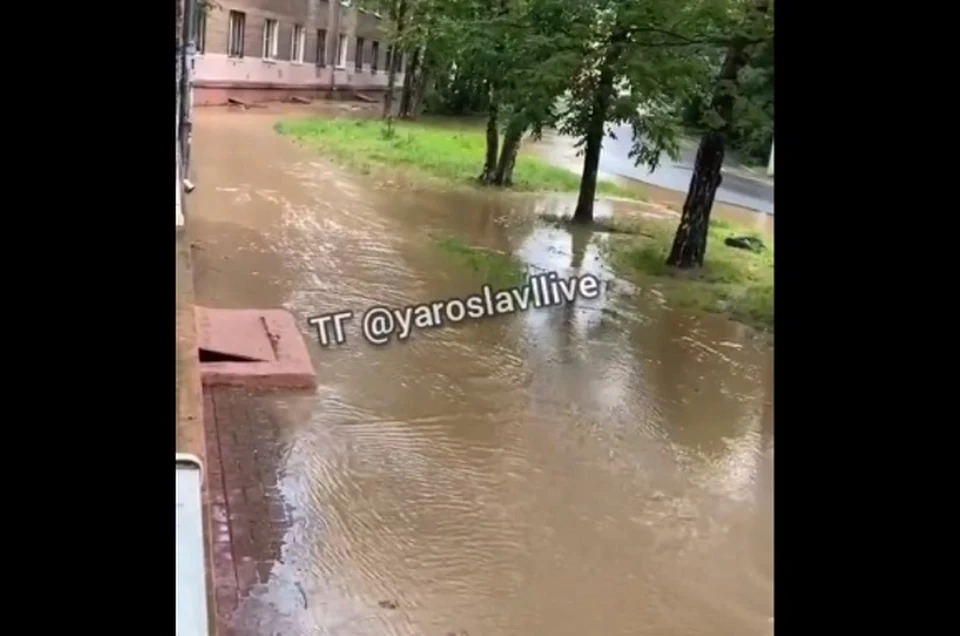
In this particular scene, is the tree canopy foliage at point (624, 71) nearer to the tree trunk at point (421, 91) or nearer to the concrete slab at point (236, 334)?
the tree trunk at point (421, 91)

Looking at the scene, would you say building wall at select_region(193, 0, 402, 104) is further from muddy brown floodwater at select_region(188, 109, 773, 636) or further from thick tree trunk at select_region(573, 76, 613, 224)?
muddy brown floodwater at select_region(188, 109, 773, 636)

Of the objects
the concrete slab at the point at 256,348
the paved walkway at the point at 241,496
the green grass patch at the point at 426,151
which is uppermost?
the green grass patch at the point at 426,151

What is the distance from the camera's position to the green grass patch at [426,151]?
636 centimetres

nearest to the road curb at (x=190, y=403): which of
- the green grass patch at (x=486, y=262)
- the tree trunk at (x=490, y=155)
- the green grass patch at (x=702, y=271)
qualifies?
the green grass patch at (x=486, y=262)

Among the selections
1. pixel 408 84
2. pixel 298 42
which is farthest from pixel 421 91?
pixel 298 42

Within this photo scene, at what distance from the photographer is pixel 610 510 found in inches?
98.8

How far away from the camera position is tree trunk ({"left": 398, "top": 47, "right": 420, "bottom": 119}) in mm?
6634

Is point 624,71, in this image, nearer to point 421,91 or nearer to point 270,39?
point 421,91

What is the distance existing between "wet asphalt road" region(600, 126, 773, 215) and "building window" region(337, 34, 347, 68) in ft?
10.4

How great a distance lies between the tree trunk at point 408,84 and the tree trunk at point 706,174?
2.27m

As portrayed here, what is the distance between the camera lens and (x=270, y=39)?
28.4 ft

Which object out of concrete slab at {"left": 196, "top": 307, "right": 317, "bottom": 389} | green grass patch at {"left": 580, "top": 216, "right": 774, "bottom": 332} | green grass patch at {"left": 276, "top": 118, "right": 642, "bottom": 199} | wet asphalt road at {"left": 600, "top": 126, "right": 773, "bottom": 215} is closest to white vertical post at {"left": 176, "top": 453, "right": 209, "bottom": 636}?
concrete slab at {"left": 196, "top": 307, "right": 317, "bottom": 389}

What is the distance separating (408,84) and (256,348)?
4.18 metres
